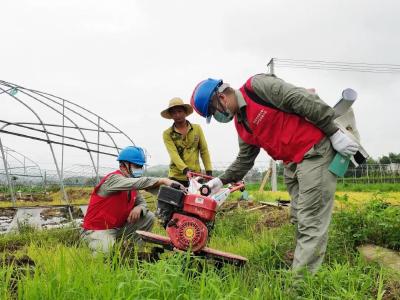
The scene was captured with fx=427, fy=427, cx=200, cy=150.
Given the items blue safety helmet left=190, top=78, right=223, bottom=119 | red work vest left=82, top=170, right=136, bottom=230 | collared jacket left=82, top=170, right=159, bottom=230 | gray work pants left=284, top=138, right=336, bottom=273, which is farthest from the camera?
red work vest left=82, top=170, right=136, bottom=230

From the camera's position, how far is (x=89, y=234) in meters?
4.30

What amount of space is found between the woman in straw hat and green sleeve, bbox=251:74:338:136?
2210mm

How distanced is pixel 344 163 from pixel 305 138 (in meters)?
0.31

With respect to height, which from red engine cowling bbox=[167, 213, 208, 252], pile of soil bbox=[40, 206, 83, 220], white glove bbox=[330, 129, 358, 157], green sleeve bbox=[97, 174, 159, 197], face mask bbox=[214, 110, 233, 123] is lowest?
pile of soil bbox=[40, 206, 83, 220]

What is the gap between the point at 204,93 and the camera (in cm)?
314

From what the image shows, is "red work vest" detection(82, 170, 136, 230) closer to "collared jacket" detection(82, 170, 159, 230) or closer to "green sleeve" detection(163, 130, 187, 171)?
"collared jacket" detection(82, 170, 159, 230)

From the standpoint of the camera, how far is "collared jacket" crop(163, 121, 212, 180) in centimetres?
516

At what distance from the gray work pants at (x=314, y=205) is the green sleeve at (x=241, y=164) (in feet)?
1.99

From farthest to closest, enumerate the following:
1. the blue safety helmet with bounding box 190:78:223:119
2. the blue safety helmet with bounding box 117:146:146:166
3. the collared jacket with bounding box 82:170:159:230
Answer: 1. the blue safety helmet with bounding box 117:146:146:166
2. the collared jacket with bounding box 82:170:159:230
3. the blue safety helmet with bounding box 190:78:223:119

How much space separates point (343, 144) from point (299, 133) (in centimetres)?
30

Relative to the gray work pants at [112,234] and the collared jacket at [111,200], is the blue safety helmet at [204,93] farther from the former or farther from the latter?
the gray work pants at [112,234]

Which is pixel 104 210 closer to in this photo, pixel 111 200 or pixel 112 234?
pixel 111 200

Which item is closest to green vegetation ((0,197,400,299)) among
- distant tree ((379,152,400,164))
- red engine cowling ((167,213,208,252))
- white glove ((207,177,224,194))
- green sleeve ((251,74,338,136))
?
red engine cowling ((167,213,208,252))

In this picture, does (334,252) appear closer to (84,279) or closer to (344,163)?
(344,163)
